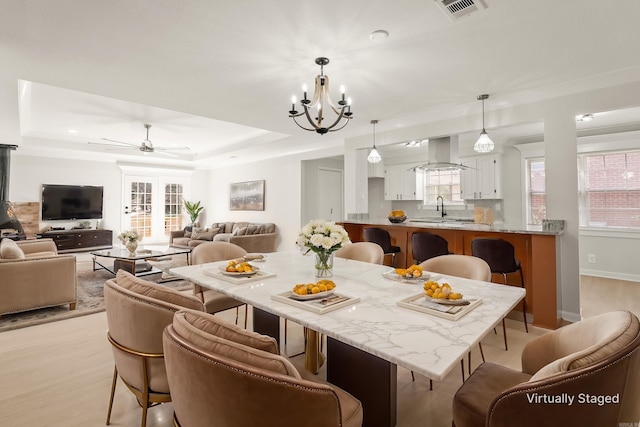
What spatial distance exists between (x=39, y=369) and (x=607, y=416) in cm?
329

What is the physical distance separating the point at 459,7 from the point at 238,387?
237 cm

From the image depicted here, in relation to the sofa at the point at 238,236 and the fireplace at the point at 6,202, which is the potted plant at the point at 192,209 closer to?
the sofa at the point at 238,236

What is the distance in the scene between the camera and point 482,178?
6285 millimetres

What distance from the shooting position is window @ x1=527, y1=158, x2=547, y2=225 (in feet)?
19.6

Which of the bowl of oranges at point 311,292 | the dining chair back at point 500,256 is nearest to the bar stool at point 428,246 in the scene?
the dining chair back at point 500,256

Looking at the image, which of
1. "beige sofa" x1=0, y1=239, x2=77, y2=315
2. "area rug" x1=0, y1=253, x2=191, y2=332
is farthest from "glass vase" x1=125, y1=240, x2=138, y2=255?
"beige sofa" x1=0, y1=239, x2=77, y2=315

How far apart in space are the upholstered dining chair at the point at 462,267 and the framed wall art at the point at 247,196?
6.36m

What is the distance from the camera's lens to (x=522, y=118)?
3.74m

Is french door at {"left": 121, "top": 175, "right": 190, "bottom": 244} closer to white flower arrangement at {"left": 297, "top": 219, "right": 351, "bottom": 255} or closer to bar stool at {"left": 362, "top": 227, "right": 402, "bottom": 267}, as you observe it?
bar stool at {"left": 362, "top": 227, "right": 402, "bottom": 267}

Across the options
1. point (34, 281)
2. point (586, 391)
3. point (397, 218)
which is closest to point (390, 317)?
point (586, 391)

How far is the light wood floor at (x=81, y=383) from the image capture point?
6.04 feet

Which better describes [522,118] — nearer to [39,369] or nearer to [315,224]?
[315,224]

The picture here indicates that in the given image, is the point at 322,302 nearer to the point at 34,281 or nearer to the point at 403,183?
the point at 34,281

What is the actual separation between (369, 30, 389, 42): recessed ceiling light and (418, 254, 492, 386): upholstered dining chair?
1.71m
